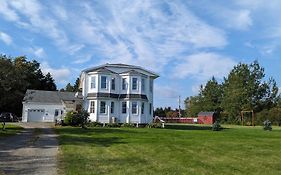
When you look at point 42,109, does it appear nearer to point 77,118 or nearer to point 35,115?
point 35,115

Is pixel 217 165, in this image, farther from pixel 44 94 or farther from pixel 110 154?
pixel 44 94

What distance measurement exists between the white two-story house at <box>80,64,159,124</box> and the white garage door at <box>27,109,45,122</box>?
17524 mm

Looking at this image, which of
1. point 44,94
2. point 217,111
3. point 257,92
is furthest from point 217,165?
point 217,111

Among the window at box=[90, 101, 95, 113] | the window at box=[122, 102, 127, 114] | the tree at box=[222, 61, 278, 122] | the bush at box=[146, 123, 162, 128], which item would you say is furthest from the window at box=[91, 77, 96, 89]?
the tree at box=[222, 61, 278, 122]

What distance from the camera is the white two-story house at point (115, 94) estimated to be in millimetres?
48737

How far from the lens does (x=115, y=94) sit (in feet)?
164

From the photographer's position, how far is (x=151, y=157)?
15.9m

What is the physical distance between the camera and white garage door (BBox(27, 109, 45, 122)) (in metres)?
64.0

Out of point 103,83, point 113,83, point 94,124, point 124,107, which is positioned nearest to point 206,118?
point 124,107

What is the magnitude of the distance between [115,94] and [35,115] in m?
20.4

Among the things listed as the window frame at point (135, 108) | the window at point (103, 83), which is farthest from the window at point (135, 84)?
the window at point (103, 83)

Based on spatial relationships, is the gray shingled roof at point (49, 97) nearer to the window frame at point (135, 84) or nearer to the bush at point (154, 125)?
the window frame at point (135, 84)

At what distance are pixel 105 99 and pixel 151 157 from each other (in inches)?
1308

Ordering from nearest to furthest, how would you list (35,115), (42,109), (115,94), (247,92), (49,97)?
(115,94)
(35,115)
(42,109)
(49,97)
(247,92)
